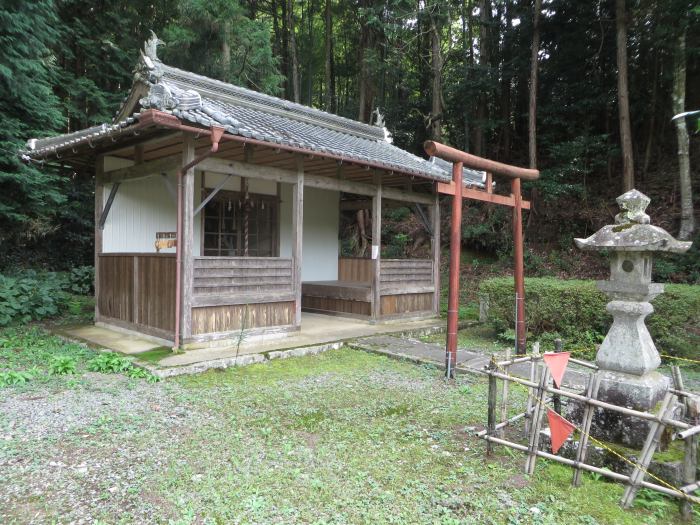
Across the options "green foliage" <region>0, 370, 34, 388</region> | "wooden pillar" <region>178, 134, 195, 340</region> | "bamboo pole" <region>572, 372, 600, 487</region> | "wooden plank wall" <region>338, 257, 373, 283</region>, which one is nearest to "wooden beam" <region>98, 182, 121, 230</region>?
"wooden pillar" <region>178, 134, 195, 340</region>

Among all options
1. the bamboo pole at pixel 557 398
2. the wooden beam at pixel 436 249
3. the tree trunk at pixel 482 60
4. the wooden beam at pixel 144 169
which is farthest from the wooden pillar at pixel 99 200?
the tree trunk at pixel 482 60

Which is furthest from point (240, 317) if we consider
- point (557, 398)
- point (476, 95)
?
point (476, 95)

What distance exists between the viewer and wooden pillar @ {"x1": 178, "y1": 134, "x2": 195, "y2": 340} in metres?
5.84

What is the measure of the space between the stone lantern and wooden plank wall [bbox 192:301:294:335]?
4.60 m

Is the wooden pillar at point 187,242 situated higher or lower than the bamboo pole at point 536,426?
higher

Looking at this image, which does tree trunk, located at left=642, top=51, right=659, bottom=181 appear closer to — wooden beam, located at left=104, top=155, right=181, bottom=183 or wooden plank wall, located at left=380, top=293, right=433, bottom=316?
wooden plank wall, located at left=380, top=293, right=433, bottom=316

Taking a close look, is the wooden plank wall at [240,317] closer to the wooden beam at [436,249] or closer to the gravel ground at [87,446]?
the gravel ground at [87,446]

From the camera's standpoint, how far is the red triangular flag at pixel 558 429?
9.49 feet

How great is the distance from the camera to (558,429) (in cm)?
293

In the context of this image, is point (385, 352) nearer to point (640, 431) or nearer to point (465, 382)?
point (465, 382)

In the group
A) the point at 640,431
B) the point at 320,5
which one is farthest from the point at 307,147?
the point at 320,5

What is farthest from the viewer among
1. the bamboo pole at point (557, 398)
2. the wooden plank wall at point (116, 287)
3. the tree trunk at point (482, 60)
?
the tree trunk at point (482, 60)

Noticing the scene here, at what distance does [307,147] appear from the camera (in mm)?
6254

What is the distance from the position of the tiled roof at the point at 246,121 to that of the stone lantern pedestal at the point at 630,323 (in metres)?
4.14
